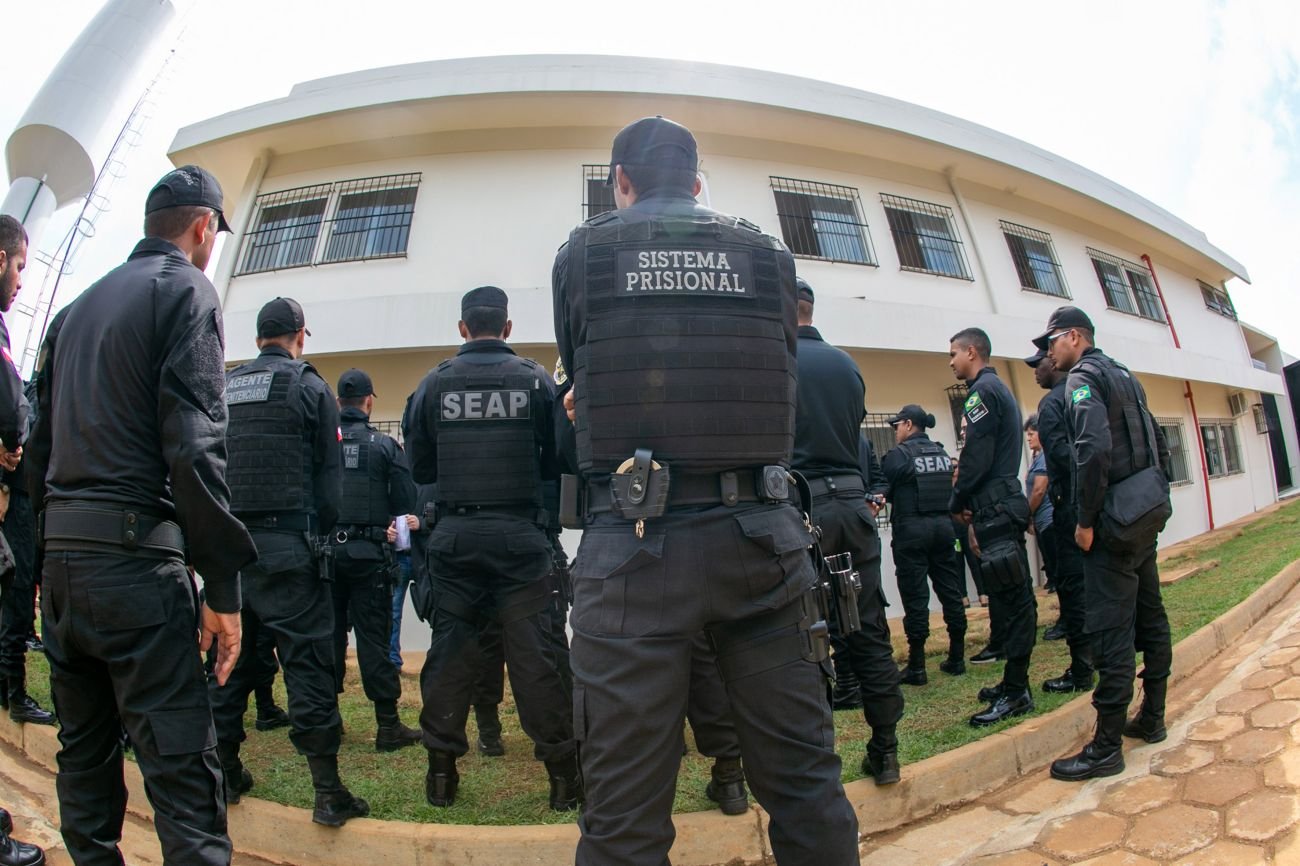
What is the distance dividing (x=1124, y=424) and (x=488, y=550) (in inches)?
122

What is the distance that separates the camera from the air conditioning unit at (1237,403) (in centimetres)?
1581

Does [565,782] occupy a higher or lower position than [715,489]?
lower

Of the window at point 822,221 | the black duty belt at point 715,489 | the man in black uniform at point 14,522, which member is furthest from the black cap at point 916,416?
the man in black uniform at point 14,522

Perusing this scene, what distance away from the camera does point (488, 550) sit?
9.88ft

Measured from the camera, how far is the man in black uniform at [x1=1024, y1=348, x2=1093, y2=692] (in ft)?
13.0

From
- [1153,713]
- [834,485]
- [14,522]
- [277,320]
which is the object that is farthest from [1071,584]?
[14,522]

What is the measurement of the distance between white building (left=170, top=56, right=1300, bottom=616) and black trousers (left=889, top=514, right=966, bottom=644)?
10.6 feet

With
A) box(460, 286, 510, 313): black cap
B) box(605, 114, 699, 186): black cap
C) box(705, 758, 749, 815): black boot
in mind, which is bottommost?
box(705, 758, 749, 815): black boot

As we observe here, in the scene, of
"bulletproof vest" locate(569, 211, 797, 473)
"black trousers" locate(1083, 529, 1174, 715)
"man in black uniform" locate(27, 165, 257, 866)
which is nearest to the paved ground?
"black trousers" locate(1083, 529, 1174, 715)

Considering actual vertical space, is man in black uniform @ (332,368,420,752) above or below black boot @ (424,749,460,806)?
above

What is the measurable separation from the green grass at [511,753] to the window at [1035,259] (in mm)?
5942

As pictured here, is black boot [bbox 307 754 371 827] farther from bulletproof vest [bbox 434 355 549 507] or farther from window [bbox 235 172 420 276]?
window [bbox 235 172 420 276]

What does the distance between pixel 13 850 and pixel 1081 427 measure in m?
4.77

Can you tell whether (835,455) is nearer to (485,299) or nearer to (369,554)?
(485,299)
